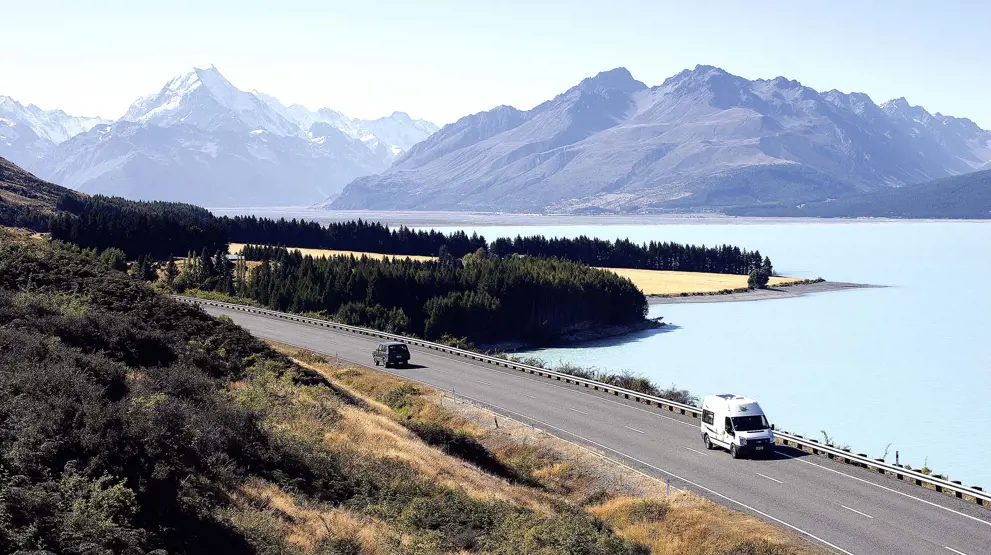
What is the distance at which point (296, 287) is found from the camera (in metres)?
123

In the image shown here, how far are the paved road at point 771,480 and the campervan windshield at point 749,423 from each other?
4.70 ft

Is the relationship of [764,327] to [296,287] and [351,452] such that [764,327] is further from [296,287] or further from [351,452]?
[351,452]

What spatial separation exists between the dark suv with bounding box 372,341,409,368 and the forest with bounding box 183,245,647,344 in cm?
3896

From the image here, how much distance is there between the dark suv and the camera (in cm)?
6675

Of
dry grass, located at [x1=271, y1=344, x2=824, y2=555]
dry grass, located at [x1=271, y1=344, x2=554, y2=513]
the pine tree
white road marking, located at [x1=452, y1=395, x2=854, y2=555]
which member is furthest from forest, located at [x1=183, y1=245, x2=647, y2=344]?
dry grass, located at [x1=271, y1=344, x2=554, y2=513]

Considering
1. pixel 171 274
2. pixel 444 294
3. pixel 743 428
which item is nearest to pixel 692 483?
pixel 743 428

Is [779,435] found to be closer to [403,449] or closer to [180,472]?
[403,449]

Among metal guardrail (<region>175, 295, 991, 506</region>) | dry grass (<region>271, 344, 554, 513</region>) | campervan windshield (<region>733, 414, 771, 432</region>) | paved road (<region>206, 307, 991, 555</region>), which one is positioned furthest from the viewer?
campervan windshield (<region>733, 414, 771, 432</region>)

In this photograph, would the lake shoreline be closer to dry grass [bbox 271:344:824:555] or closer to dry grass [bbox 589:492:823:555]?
dry grass [bbox 271:344:824:555]

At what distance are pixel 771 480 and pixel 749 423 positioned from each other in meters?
4.18

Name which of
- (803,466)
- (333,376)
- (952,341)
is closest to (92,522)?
(803,466)

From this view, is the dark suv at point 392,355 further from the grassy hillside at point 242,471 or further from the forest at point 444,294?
the forest at point 444,294

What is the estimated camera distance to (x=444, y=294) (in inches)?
5157

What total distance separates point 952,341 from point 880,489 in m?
102
